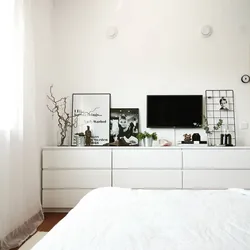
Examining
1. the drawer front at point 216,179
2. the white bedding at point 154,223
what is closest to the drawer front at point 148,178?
the drawer front at point 216,179

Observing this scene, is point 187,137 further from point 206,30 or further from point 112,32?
point 112,32

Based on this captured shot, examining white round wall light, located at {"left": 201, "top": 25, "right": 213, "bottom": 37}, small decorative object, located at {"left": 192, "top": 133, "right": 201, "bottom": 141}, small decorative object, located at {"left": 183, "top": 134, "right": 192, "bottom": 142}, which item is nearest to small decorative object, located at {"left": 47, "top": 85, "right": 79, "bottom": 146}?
small decorative object, located at {"left": 183, "top": 134, "right": 192, "bottom": 142}

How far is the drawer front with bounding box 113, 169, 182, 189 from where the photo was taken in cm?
379

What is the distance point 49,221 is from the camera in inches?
141

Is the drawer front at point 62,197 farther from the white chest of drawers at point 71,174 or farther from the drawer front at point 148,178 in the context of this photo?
the drawer front at point 148,178

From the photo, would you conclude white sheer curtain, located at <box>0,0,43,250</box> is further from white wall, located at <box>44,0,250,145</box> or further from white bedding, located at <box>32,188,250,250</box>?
white bedding, located at <box>32,188,250,250</box>

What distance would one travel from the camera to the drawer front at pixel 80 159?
3.83m

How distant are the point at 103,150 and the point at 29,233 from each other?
4.07ft

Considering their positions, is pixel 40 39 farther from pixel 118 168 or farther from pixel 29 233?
pixel 29 233

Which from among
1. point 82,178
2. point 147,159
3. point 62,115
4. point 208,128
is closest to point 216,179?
point 208,128

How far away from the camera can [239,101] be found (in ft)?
13.9

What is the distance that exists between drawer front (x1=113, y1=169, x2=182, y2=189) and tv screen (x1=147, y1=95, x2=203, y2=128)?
2.39ft

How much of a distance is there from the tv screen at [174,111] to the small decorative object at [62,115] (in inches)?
40.9

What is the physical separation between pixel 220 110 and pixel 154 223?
3132mm
